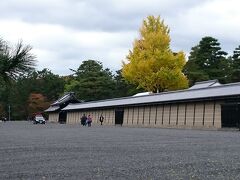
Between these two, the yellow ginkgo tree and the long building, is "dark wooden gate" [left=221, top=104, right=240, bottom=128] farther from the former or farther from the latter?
the yellow ginkgo tree

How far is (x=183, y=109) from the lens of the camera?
3048 cm

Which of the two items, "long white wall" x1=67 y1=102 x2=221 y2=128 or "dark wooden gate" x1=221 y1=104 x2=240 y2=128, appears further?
"long white wall" x1=67 y1=102 x2=221 y2=128

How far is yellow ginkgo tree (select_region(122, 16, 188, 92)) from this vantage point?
3931cm

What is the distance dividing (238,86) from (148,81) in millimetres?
14285

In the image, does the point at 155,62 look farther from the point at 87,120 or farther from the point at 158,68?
the point at 87,120

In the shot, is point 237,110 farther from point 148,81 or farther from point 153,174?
point 153,174

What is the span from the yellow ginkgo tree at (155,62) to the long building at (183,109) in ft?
8.14

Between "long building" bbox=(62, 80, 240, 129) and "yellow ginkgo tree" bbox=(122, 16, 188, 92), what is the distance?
8.14ft

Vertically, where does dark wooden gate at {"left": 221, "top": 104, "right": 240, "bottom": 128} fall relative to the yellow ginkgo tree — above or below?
below

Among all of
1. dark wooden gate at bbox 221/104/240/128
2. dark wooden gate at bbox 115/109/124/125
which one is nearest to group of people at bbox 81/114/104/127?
dark wooden gate at bbox 115/109/124/125

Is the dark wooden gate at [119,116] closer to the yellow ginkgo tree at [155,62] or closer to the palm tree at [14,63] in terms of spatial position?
the yellow ginkgo tree at [155,62]

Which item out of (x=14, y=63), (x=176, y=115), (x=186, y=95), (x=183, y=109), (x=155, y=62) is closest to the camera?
(x=14, y=63)

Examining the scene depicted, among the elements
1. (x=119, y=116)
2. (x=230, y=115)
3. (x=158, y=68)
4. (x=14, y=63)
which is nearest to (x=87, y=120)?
(x=119, y=116)

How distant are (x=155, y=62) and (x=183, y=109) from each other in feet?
32.5
